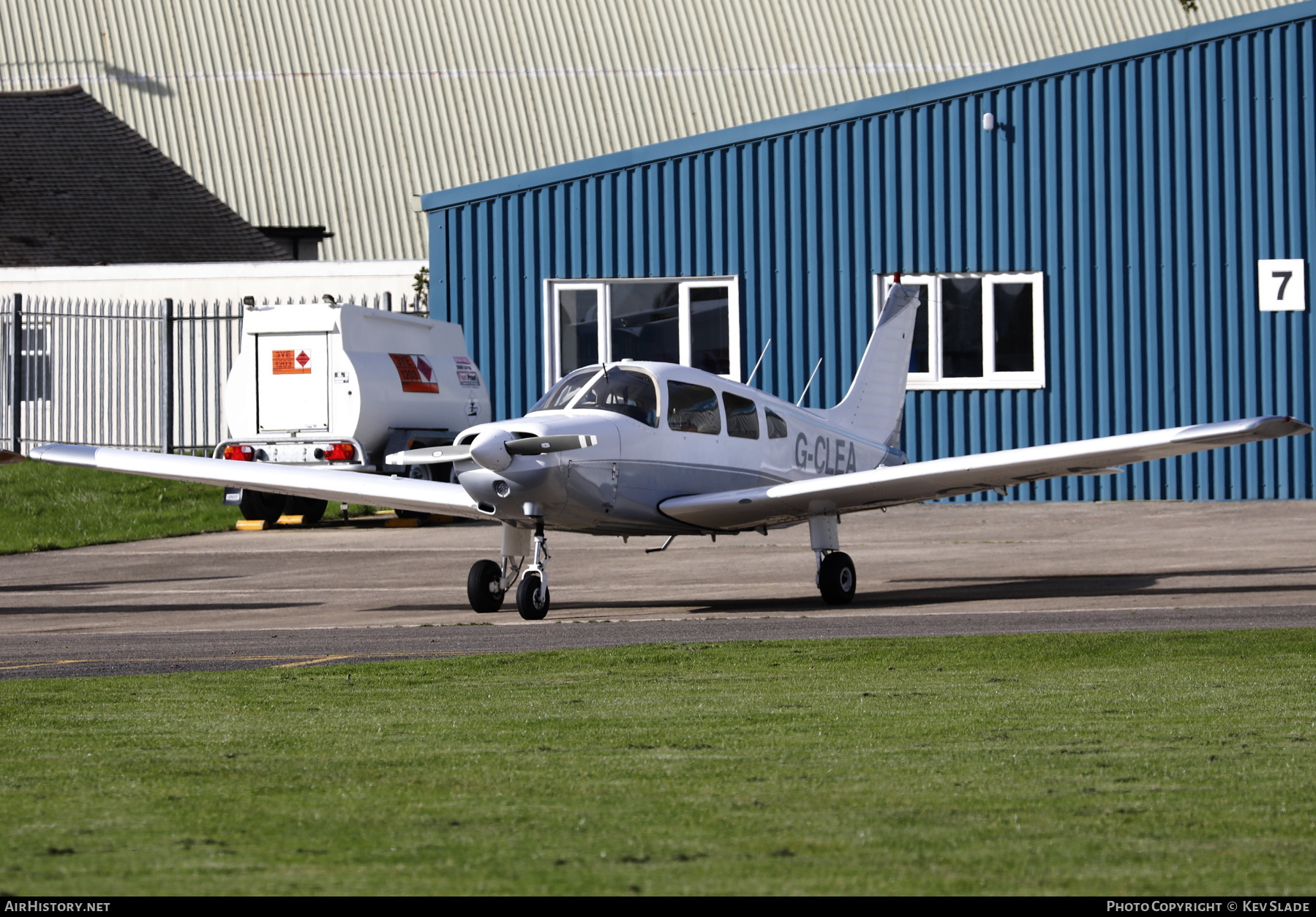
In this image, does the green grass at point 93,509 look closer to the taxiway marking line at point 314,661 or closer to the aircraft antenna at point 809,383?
the aircraft antenna at point 809,383

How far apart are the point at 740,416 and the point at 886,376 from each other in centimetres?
358

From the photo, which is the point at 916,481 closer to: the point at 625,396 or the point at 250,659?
the point at 625,396

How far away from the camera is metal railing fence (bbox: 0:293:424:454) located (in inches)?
1264

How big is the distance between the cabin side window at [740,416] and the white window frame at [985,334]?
33.8 ft

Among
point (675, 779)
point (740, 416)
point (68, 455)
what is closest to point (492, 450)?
point (740, 416)

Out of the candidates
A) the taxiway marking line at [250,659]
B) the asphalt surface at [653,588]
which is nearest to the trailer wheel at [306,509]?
the asphalt surface at [653,588]

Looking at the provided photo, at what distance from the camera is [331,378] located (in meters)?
23.1

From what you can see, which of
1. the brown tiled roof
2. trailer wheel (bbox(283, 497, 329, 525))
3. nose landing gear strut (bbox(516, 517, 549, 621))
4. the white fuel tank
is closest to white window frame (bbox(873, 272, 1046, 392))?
the white fuel tank

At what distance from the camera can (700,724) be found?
7.51 m

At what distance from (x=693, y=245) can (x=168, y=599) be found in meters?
12.4

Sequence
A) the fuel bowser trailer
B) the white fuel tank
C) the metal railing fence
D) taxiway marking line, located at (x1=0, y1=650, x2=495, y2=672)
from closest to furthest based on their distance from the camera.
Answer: taxiway marking line, located at (x1=0, y1=650, x2=495, y2=672)
the fuel bowser trailer
the white fuel tank
the metal railing fence

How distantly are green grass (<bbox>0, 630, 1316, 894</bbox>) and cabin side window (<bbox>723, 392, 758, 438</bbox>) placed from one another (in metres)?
5.47

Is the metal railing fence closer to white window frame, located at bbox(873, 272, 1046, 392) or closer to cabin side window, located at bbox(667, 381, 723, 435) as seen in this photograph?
white window frame, located at bbox(873, 272, 1046, 392)

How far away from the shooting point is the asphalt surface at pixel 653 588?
11.9 meters
